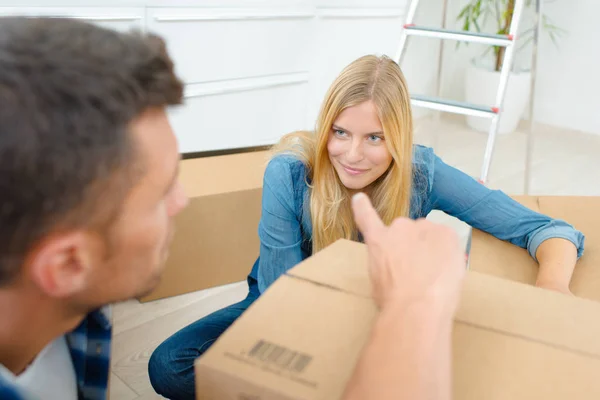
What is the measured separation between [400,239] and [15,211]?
344 millimetres

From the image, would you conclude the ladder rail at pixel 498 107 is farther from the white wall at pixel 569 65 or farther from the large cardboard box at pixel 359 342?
the white wall at pixel 569 65

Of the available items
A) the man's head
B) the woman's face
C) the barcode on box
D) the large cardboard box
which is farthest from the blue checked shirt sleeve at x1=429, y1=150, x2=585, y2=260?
the man's head

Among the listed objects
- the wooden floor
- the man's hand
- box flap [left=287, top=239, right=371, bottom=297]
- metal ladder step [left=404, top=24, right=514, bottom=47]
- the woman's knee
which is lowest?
the wooden floor

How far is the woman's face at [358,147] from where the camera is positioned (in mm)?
1148

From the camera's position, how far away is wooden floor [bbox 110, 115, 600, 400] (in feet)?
4.83

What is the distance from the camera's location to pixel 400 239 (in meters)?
0.56

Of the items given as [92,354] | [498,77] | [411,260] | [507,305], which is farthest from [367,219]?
[498,77]

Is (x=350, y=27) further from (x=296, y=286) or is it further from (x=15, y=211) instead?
(x=15, y=211)

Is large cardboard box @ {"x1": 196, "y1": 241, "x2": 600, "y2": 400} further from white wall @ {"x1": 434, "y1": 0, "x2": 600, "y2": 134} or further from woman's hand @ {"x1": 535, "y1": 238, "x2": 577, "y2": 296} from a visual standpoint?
white wall @ {"x1": 434, "y1": 0, "x2": 600, "y2": 134}

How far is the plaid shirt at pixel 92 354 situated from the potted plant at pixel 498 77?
2764mm

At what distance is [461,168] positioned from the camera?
111 inches

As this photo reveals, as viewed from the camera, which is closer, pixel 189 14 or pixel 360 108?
pixel 360 108

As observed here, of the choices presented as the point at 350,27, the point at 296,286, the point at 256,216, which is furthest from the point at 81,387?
the point at 350,27

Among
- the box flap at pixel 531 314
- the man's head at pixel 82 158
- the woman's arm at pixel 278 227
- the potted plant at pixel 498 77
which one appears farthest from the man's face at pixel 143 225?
the potted plant at pixel 498 77
